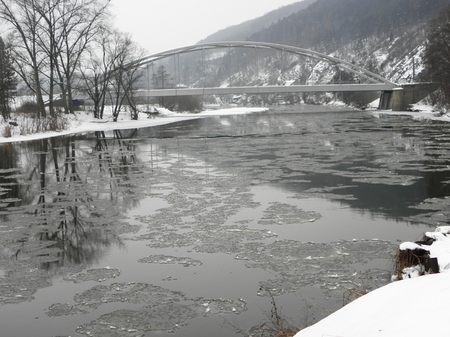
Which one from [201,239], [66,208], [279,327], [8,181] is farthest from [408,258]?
[8,181]

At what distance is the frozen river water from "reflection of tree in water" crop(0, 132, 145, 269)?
48 mm

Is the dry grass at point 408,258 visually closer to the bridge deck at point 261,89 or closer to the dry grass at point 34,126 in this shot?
the dry grass at point 34,126

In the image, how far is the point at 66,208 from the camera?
12.2m

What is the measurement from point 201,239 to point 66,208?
14.4 ft

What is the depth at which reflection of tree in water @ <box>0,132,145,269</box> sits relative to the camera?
9023mm

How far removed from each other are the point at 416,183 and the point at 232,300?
912 cm

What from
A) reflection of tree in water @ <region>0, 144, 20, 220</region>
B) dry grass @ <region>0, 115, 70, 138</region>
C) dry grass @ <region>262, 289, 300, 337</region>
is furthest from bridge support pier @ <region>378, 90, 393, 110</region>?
dry grass @ <region>262, 289, 300, 337</region>

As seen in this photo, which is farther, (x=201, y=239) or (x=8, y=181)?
(x=8, y=181)

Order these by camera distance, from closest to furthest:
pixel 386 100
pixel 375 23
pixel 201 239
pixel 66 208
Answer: pixel 201 239 → pixel 66 208 → pixel 386 100 → pixel 375 23

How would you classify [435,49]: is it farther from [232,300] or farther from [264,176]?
[232,300]

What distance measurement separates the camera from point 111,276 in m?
7.57

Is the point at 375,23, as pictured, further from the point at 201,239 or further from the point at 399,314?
the point at 399,314

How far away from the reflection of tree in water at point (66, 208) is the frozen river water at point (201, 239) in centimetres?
5

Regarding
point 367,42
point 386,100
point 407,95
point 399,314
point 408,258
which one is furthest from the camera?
point 367,42
